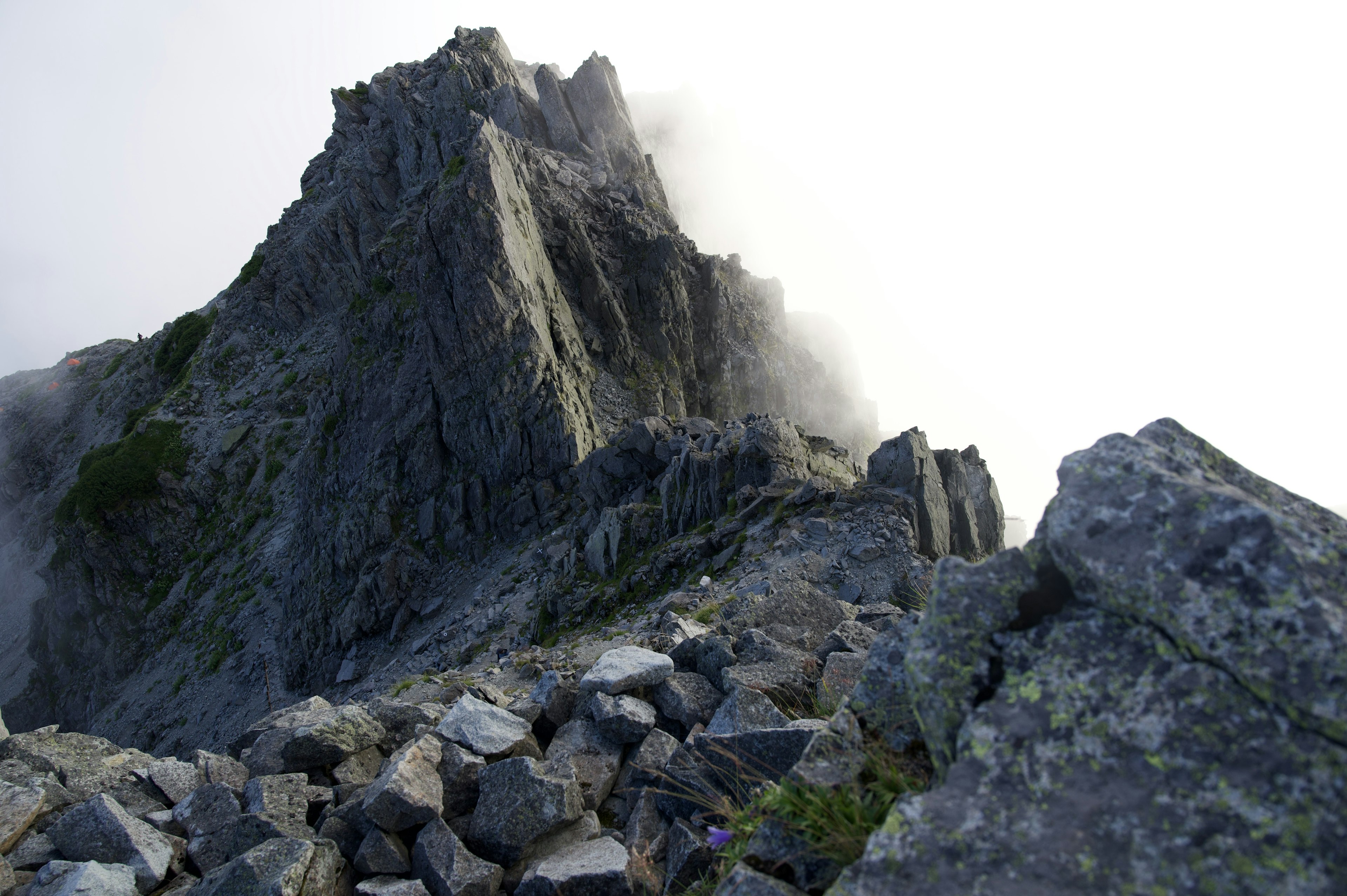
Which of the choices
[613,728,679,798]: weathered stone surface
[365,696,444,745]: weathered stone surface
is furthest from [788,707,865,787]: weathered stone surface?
[365,696,444,745]: weathered stone surface

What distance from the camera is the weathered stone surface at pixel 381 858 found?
6.42 meters

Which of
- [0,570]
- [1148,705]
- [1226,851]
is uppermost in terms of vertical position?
[1148,705]

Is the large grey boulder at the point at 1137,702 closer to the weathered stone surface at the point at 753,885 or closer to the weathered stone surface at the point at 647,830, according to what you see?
the weathered stone surface at the point at 753,885

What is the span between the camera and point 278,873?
19.0 feet

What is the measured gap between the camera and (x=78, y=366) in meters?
102

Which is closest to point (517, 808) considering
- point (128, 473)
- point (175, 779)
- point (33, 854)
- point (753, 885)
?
point (753, 885)

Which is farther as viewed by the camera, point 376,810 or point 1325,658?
point 376,810

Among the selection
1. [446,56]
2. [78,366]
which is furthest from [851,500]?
[78,366]

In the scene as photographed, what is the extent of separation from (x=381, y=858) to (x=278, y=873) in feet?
3.18

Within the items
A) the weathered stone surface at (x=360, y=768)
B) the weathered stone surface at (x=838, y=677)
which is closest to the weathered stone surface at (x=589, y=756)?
the weathered stone surface at (x=360, y=768)

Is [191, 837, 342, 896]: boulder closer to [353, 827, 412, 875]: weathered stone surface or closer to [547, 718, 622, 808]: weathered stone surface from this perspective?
[353, 827, 412, 875]: weathered stone surface

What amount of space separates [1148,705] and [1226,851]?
653mm

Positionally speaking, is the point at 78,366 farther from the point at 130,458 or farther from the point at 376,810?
the point at 376,810

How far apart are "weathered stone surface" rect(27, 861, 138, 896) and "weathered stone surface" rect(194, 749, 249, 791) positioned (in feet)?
4.97
